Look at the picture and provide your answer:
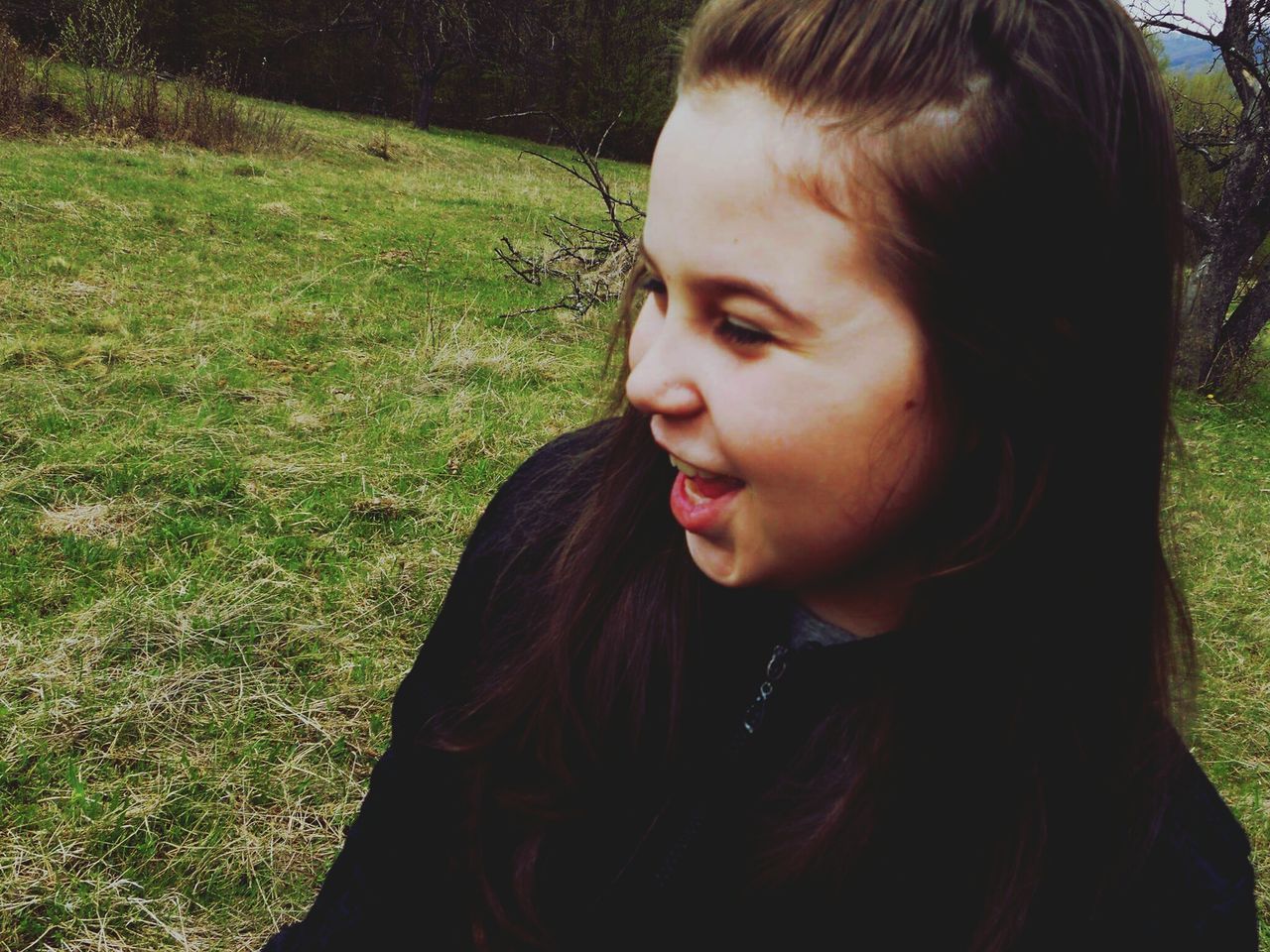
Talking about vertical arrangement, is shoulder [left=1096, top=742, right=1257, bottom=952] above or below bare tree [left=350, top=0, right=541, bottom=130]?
below

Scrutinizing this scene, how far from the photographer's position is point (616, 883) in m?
1.15

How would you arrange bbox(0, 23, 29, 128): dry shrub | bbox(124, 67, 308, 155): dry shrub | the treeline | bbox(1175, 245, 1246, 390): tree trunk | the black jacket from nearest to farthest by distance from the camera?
1. the black jacket
2. bbox(1175, 245, 1246, 390): tree trunk
3. bbox(0, 23, 29, 128): dry shrub
4. bbox(124, 67, 308, 155): dry shrub
5. the treeline

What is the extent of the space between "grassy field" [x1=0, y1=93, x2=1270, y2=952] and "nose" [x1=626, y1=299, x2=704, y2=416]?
30.9 inches

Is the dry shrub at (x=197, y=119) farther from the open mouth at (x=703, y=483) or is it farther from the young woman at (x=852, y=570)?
the open mouth at (x=703, y=483)

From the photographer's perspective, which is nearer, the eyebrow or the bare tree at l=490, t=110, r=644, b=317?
the eyebrow

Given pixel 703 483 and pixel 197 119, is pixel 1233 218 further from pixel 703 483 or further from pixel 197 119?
pixel 197 119

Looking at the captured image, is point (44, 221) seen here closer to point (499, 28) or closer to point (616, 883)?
point (616, 883)

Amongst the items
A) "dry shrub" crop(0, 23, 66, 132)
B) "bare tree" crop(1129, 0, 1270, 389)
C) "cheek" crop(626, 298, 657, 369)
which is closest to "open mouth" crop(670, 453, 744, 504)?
"cheek" crop(626, 298, 657, 369)

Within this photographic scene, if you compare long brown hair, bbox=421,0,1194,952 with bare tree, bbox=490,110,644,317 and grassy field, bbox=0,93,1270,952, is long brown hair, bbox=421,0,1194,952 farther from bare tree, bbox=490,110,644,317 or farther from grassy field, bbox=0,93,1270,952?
bare tree, bbox=490,110,644,317

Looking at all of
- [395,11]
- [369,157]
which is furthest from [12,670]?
[395,11]

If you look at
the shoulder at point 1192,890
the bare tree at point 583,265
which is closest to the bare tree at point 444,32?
the bare tree at point 583,265

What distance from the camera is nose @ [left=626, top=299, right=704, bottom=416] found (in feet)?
2.70

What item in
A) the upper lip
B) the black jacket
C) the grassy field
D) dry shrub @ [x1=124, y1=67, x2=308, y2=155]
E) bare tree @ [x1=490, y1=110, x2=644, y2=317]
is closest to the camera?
the upper lip

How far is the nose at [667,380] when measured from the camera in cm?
82
